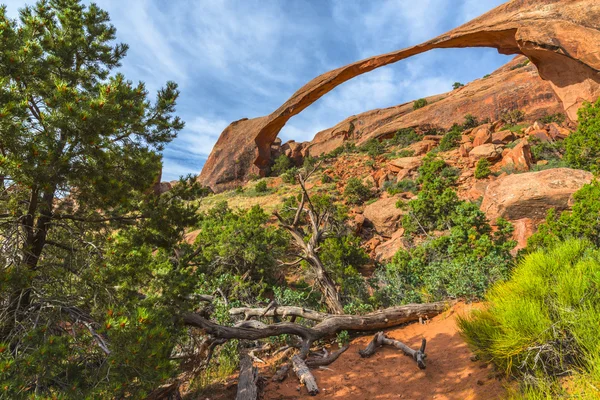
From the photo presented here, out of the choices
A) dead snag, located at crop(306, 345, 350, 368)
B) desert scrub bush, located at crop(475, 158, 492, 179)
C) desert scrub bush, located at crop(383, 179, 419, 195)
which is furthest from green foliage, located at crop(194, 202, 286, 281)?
desert scrub bush, located at crop(475, 158, 492, 179)

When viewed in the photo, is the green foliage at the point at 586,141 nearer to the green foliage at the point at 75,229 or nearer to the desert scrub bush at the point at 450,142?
the green foliage at the point at 75,229

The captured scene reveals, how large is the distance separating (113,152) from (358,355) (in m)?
4.59

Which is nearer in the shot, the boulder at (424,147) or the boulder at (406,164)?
the boulder at (406,164)

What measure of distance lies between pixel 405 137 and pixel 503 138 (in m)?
10.7

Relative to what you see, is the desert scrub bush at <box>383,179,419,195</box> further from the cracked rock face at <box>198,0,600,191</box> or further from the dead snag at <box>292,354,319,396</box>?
the dead snag at <box>292,354,319,396</box>

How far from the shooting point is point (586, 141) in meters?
7.76

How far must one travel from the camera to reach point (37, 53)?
9.20 ft

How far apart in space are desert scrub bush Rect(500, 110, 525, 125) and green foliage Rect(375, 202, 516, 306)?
73.4 ft

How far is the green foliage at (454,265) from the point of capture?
18.4 ft

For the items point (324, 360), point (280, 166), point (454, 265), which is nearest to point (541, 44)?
point (454, 265)

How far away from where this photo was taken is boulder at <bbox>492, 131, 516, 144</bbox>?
58.1 feet

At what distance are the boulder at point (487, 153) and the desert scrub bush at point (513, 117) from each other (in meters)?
11.8

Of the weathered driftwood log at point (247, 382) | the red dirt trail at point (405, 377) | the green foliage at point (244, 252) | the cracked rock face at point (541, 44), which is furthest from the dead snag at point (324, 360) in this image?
the cracked rock face at point (541, 44)

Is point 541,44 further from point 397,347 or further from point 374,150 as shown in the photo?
point 374,150
